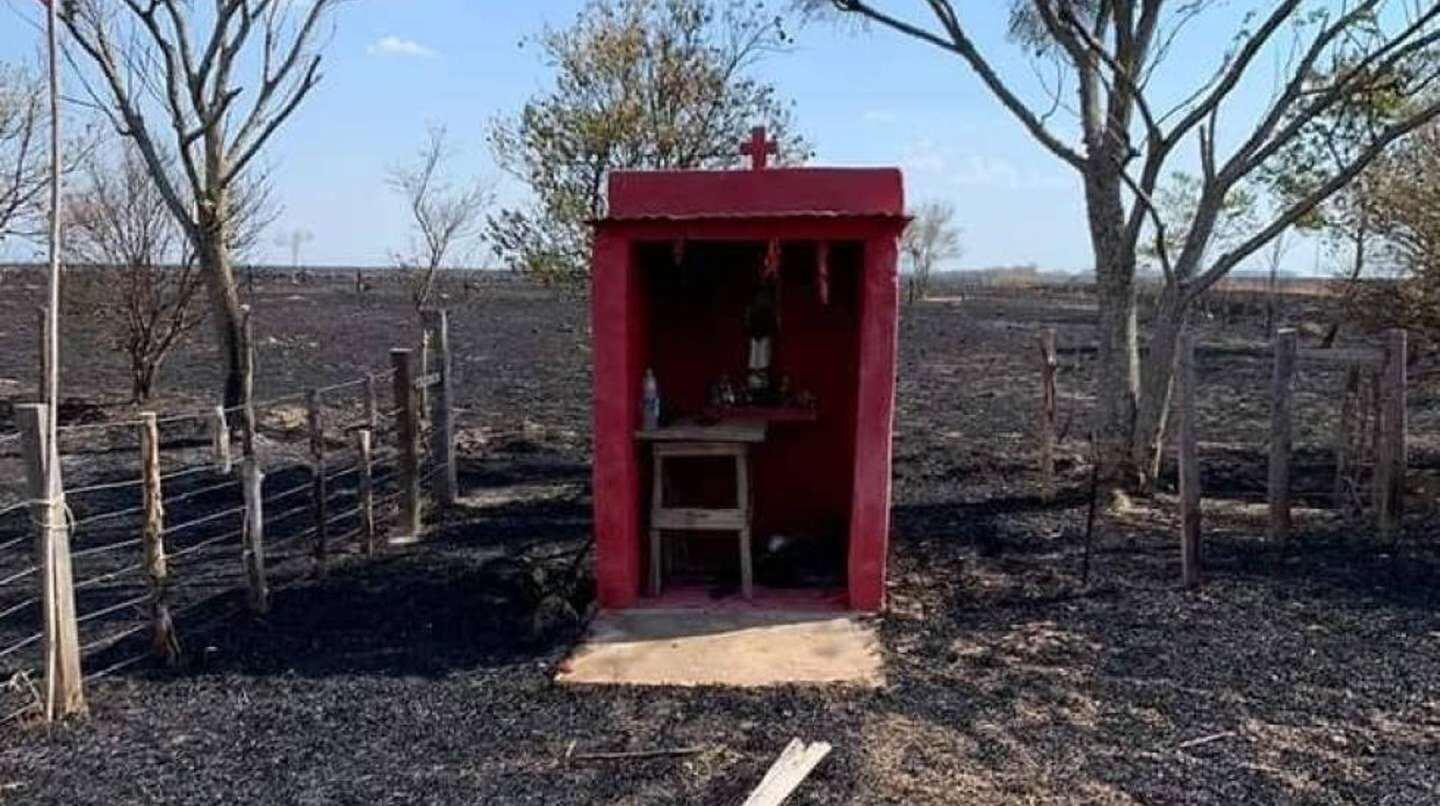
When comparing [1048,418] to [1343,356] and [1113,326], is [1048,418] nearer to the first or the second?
[1113,326]

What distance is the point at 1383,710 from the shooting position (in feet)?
15.2

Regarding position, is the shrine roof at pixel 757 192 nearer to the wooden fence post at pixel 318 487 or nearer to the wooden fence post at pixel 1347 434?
the wooden fence post at pixel 318 487

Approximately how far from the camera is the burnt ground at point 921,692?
3.97 m

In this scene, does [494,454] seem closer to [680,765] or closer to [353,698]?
[353,698]

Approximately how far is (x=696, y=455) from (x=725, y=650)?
1159mm

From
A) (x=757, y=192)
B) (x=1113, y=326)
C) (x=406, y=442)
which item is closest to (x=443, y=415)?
(x=406, y=442)

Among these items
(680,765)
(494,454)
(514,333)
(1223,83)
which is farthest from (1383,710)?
(514,333)

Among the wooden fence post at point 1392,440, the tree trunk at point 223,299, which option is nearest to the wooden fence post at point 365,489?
the tree trunk at point 223,299

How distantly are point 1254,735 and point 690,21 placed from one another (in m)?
9.02

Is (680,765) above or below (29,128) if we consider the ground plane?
below

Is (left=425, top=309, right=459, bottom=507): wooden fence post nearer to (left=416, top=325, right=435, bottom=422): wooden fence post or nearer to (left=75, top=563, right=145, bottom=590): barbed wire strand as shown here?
(left=416, top=325, right=435, bottom=422): wooden fence post

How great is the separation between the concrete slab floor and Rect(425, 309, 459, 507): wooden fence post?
3.18 metres

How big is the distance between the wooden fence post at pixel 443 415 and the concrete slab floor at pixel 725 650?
10.4 feet

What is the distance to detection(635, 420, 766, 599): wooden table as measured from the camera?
6113mm
